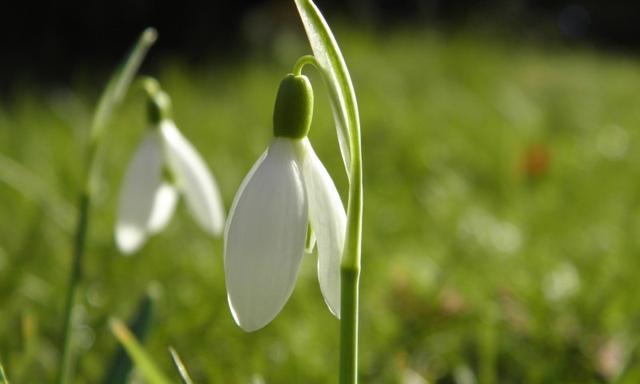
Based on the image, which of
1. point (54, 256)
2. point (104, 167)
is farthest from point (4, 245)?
point (104, 167)

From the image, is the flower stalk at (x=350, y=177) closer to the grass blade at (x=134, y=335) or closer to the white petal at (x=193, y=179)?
the grass blade at (x=134, y=335)

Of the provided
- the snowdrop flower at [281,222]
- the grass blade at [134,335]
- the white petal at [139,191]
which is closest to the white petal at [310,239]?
the snowdrop flower at [281,222]

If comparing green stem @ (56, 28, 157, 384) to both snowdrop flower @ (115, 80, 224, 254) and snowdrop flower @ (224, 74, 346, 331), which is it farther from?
snowdrop flower @ (224, 74, 346, 331)

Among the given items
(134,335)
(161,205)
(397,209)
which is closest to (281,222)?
(134,335)

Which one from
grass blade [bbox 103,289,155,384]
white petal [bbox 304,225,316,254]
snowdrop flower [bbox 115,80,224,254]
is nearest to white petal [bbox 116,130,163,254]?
snowdrop flower [bbox 115,80,224,254]

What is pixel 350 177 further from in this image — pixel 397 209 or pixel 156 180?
pixel 397 209
